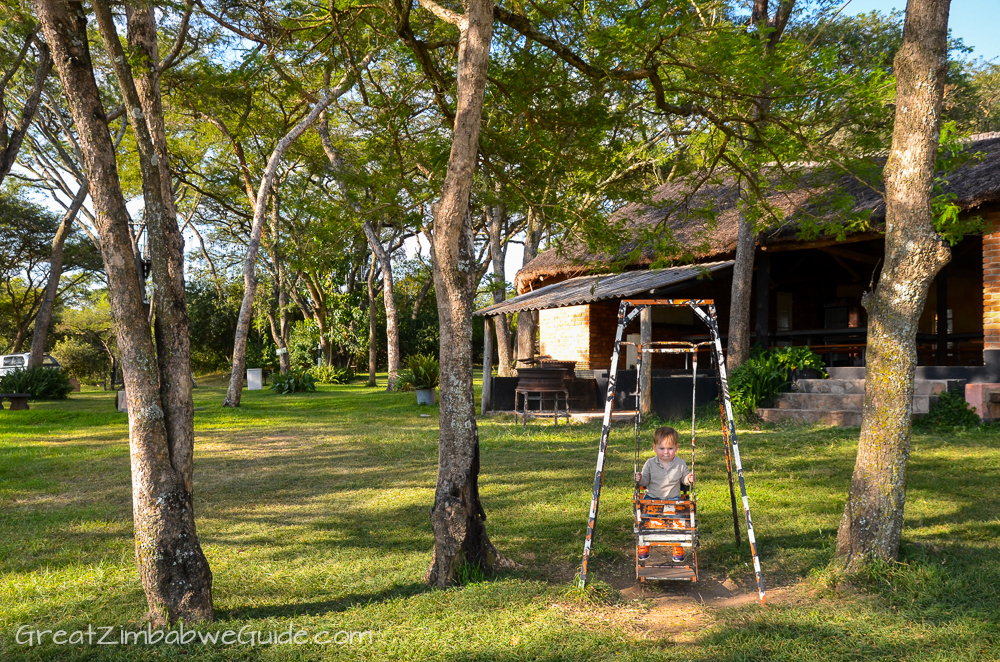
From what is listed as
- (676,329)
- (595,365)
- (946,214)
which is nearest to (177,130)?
(595,365)

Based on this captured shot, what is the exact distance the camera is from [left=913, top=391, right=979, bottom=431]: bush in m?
9.88

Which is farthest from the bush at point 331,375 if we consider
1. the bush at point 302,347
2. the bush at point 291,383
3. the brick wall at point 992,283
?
the brick wall at point 992,283

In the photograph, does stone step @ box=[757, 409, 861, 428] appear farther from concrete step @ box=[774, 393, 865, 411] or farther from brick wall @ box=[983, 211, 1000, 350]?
brick wall @ box=[983, 211, 1000, 350]

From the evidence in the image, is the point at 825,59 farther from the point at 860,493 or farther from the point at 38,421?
the point at 38,421

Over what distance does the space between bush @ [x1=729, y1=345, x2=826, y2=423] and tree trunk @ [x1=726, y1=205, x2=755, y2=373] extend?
0.95 ft

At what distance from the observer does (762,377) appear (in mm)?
11945

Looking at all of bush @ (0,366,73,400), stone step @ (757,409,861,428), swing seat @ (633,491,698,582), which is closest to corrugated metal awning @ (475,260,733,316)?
stone step @ (757,409,861,428)

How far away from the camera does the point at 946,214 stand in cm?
541

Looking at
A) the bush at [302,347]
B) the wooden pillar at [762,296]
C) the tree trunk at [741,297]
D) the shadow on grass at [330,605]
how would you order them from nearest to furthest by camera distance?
the shadow on grass at [330,605] → the tree trunk at [741,297] → the wooden pillar at [762,296] → the bush at [302,347]

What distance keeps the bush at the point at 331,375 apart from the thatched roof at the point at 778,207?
11852mm

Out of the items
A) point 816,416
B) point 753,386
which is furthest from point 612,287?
point 816,416

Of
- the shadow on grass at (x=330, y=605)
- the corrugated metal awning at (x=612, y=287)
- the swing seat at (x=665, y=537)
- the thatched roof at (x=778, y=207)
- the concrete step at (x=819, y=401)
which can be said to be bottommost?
the shadow on grass at (x=330, y=605)

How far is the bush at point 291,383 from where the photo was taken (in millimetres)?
22594

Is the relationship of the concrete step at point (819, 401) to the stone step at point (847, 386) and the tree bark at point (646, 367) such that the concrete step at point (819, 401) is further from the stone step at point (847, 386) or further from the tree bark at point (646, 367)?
the tree bark at point (646, 367)
